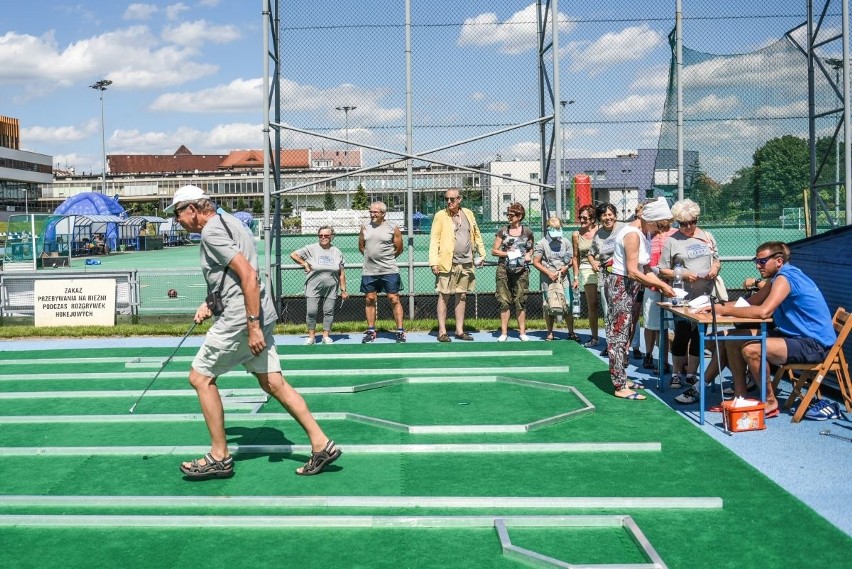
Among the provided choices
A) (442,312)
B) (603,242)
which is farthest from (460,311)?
(603,242)

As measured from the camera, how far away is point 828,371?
7172mm

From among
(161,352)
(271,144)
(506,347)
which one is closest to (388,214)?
(271,144)

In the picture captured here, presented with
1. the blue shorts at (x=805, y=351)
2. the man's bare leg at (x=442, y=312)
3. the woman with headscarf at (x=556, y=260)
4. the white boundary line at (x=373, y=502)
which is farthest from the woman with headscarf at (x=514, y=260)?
the white boundary line at (x=373, y=502)

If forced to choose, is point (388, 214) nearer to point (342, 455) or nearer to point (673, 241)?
point (673, 241)

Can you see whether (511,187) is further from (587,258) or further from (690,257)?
(690,257)

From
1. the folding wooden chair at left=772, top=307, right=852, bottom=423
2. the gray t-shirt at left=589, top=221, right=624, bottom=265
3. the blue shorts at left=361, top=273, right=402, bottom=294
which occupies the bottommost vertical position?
the folding wooden chair at left=772, top=307, right=852, bottom=423

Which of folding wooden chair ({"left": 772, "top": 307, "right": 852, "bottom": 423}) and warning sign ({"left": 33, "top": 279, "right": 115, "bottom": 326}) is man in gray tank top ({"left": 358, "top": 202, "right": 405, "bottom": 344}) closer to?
warning sign ({"left": 33, "top": 279, "right": 115, "bottom": 326})

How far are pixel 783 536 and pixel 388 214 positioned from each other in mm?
9160

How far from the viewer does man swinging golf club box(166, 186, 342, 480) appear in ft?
18.2

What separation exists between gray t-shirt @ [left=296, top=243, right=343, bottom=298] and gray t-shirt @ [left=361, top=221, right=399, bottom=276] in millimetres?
410

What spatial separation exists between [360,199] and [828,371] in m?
8.60

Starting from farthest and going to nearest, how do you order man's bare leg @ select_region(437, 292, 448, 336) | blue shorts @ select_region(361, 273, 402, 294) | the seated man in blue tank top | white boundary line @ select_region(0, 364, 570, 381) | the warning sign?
Answer: the warning sign < man's bare leg @ select_region(437, 292, 448, 336) < blue shorts @ select_region(361, 273, 402, 294) < white boundary line @ select_region(0, 364, 570, 381) < the seated man in blue tank top

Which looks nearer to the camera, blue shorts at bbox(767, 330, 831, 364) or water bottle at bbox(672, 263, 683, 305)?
blue shorts at bbox(767, 330, 831, 364)

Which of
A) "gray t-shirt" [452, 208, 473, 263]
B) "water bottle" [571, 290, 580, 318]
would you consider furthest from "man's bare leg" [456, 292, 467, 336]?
"water bottle" [571, 290, 580, 318]
